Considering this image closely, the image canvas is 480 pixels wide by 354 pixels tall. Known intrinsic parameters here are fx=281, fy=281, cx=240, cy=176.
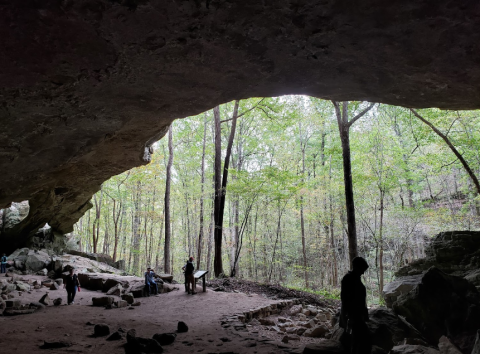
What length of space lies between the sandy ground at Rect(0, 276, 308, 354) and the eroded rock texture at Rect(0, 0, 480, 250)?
11.0 feet

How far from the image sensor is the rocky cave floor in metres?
4.82

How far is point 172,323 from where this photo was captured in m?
6.52

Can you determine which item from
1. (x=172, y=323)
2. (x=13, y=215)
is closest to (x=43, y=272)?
(x=13, y=215)

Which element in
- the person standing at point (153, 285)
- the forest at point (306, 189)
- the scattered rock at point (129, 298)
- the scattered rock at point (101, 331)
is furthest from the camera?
the forest at point (306, 189)

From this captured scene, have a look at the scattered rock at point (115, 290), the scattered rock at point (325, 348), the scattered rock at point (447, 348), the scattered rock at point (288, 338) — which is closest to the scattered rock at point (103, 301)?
the scattered rock at point (115, 290)

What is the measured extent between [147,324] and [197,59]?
5699 mm

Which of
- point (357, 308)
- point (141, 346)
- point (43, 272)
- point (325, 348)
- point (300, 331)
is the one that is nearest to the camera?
point (357, 308)

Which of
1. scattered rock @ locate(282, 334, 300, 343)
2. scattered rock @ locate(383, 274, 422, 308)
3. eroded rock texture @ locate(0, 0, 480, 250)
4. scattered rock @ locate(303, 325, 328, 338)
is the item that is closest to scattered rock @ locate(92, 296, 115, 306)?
eroded rock texture @ locate(0, 0, 480, 250)

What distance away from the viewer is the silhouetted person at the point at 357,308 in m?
3.71

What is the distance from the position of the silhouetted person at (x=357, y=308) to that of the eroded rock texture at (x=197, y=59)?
2.91 meters

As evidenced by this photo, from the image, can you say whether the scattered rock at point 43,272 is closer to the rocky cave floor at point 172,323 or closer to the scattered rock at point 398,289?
the rocky cave floor at point 172,323

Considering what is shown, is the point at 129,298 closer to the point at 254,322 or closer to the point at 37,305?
the point at 37,305

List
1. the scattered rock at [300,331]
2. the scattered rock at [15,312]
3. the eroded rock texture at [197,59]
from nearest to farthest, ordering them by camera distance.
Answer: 1. the eroded rock texture at [197,59]
2. the scattered rock at [300,331]
3. the scattered rock at [15,312]

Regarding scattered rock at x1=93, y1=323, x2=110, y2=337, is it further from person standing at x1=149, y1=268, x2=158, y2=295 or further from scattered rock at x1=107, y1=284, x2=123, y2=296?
scattered rock at x1=107, y1=284, x2=123, y2=296
